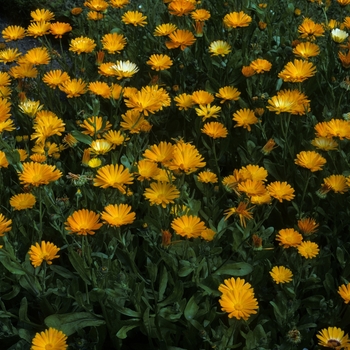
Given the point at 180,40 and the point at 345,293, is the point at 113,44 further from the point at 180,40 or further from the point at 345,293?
the point at 345,293

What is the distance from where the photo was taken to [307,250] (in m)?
2.10

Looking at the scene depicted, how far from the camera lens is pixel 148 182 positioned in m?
2.36

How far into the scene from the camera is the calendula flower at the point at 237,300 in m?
1.77

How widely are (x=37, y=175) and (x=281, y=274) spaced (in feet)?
3.03

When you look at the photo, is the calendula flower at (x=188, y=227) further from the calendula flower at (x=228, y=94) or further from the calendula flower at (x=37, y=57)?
the calendula flower at (x=37, y=57)

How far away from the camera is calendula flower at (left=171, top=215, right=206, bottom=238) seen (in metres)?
1.97

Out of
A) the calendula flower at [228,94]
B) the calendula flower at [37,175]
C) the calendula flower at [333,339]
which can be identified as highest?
the calendula flower at [37,175]

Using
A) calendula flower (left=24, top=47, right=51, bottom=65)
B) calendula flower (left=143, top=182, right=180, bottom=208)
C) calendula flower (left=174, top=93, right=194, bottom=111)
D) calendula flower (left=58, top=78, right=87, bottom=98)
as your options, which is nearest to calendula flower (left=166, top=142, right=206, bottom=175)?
calendula flower (left=143, top=182, right=180, bottom=208)

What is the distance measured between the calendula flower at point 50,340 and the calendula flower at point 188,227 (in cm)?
50

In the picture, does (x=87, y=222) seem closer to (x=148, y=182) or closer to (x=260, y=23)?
(x=148, y=182)

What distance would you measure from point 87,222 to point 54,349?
15.9 inches

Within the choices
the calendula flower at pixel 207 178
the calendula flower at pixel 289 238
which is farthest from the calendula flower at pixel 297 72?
the calendula flower at pixel 289 238

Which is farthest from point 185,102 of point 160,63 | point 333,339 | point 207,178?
point 333,339

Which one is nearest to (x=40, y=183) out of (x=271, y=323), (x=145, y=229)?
(x=145, y=229)
